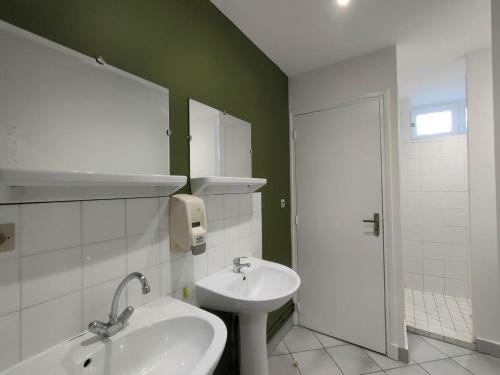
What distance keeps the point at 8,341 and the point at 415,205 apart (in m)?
3.69

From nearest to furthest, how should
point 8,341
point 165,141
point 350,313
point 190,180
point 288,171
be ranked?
point 8,341
point 165,141
point 190,180
point 350,313
point 288,171

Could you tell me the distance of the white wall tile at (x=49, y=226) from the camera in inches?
27.5

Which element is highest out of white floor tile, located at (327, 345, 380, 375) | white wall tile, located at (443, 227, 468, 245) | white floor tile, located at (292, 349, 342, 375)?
white wall tile, located at (443, 227, 468, 245)

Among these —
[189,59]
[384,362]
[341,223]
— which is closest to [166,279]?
[189,59]

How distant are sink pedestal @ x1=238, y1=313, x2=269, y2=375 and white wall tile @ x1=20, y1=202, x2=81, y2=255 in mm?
955

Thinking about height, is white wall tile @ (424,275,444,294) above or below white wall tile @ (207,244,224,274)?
below

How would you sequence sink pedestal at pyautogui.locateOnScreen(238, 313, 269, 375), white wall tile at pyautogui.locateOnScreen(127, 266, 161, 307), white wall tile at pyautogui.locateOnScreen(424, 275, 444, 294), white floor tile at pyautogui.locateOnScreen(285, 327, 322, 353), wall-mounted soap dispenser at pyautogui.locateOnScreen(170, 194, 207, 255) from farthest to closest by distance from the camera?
white wall tile at pyautogui.locateOnScreen(424, 275, 444, 294), white floor tile at pyautogui.locateOnScreen(285, 327, 322, 353), sink pedestal at pyautogui.locateOnScreen(238, 313, 269, 375), wall-mounted soap dispenser at pyautogui.locateOnScreen(170, 194, 207, 255), white wall tile at pyautogui.locateOnScreen(127, 266, 161, 307)

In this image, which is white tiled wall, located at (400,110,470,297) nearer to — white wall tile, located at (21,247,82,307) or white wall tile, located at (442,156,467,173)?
white wall tile, located at (442,156,467,173)

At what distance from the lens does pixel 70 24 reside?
810mm

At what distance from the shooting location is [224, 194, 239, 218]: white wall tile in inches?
58.6

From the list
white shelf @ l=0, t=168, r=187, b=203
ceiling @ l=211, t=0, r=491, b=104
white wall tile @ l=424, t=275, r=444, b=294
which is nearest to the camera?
white shelf @ l=0, t=168, r=187, b=203

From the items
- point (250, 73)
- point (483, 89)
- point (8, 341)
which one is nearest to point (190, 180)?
point (8, 341)

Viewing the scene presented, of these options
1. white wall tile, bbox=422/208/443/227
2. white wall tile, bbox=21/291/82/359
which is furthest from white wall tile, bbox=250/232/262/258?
white wall tile, bbox=422/208/443/227

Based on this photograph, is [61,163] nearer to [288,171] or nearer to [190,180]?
[190,180]
